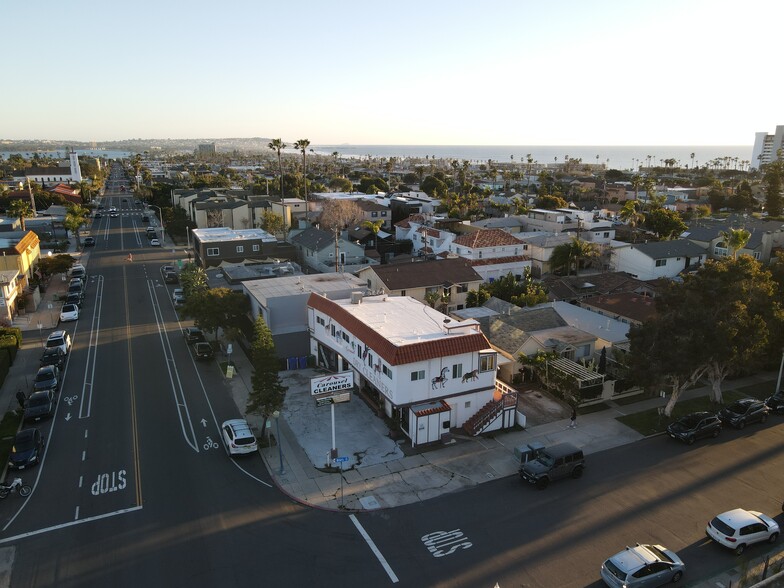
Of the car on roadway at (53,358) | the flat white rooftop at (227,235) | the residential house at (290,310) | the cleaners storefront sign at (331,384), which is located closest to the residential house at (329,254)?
the flat white rooftop at (227,235)

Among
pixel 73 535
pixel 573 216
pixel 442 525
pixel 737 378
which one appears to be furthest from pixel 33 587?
pixel 573 216

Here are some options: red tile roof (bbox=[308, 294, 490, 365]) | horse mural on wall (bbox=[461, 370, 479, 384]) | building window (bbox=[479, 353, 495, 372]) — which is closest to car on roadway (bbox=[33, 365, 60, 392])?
red tile roof (bbox=[308, 294, 490, 365])

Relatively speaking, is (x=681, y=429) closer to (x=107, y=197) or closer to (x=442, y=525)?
(x=442, y=525)

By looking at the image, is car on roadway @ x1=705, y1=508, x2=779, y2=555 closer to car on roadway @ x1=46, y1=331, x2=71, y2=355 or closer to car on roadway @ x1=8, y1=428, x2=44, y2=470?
car on roadway @ x1=8, y1=428, x2=44, y2=470

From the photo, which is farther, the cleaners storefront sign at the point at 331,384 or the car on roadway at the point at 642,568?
the cleaners storefront sign at the point at 331,384

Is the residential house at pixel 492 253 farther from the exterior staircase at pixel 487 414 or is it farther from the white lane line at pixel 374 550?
the white lane line at pixel 374 550
